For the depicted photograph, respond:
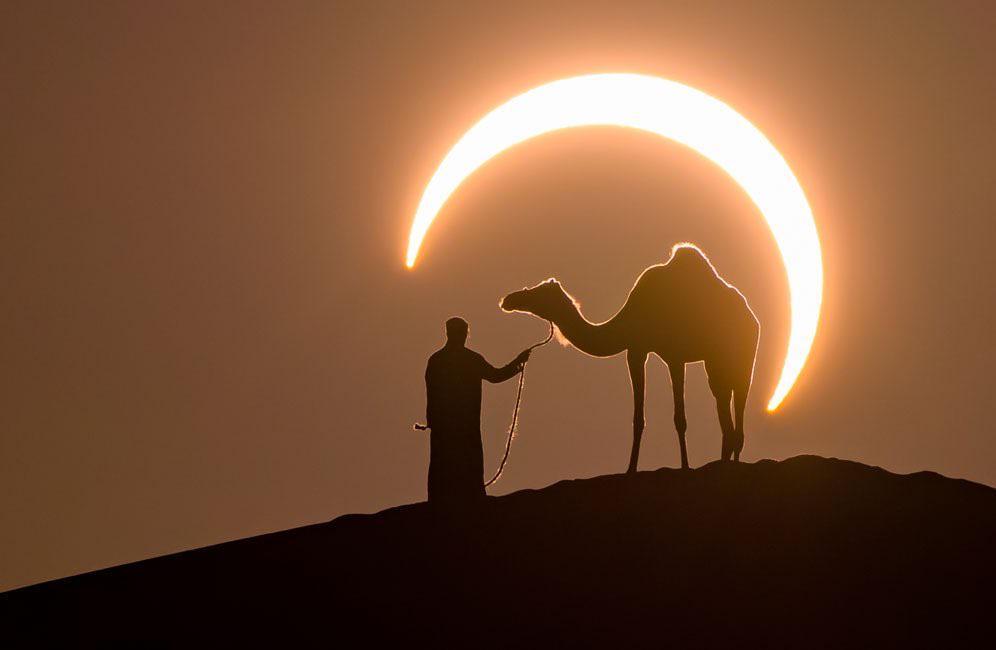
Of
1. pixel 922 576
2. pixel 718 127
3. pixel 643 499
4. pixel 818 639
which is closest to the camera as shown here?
pixel 818 639

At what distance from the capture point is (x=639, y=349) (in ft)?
48.6

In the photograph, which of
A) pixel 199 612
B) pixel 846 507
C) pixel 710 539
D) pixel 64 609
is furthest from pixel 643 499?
pixel 64 609

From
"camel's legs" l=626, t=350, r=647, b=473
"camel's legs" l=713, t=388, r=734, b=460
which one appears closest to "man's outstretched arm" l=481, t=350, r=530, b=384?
"camel's legs" l=626, t=350, r=647, b=473

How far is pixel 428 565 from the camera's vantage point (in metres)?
12.8

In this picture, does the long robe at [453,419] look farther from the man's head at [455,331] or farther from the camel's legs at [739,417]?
the camel's legs at [739,417]

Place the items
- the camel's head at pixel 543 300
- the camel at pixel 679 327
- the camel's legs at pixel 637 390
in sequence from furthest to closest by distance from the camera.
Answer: the camel's head at pixel 543 300 < the camel at pixel 679 327 < the camel's legs at pixel 637 390

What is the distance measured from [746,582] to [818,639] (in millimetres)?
871

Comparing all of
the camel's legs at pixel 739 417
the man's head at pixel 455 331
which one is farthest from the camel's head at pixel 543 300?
the camel's legs at pixel 739 417

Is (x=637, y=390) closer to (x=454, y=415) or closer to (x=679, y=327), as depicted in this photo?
(x=679, y=327)

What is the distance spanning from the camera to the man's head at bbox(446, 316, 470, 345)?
1447cm

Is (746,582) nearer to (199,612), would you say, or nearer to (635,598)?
(635,598)

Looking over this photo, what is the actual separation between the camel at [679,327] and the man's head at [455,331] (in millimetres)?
575

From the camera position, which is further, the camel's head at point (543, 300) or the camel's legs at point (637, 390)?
the camel's head at point (543, 300)

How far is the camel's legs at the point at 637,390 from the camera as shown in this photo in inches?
565
